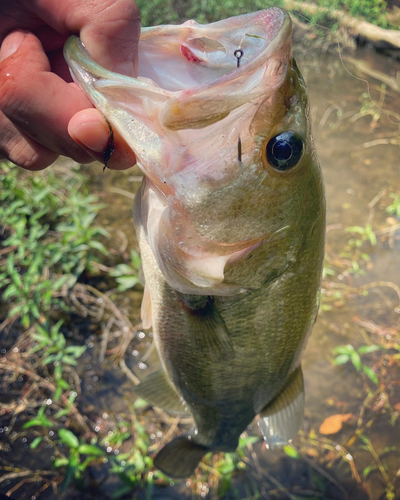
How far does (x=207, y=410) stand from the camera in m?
1.74

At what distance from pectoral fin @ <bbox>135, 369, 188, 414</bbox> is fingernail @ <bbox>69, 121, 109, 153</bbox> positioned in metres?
1.22

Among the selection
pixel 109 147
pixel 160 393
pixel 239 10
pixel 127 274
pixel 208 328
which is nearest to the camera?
pixel 109 147

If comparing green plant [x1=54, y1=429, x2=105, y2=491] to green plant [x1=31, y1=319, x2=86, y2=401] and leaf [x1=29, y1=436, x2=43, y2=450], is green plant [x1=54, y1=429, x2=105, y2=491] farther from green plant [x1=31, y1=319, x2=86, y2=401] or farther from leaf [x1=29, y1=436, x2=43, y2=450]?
green plant [x1=31, y1=319, x2=86, y2=401]

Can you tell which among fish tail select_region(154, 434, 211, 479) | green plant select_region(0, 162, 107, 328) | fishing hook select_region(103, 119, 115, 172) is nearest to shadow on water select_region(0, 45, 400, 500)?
green plant select_region(0, 162, 107, 328)

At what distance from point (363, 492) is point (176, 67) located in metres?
2.86

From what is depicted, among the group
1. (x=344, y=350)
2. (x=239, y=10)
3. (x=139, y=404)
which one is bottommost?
(x=344, y=350)

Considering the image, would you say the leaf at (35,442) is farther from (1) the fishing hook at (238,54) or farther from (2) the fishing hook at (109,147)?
(1) the fishing hook at (238,54)

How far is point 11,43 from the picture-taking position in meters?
1.08

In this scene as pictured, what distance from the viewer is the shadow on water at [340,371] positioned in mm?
2611

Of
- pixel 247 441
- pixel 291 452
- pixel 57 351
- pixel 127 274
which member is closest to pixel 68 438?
pixel 57 351

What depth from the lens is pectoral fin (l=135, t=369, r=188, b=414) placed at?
1.86 meters

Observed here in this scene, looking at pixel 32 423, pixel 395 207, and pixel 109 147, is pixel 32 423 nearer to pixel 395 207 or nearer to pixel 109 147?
pixel 109 147

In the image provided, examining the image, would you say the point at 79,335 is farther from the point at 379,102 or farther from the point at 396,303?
the point at 379,102

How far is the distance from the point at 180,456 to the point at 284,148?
1599 millimetres
